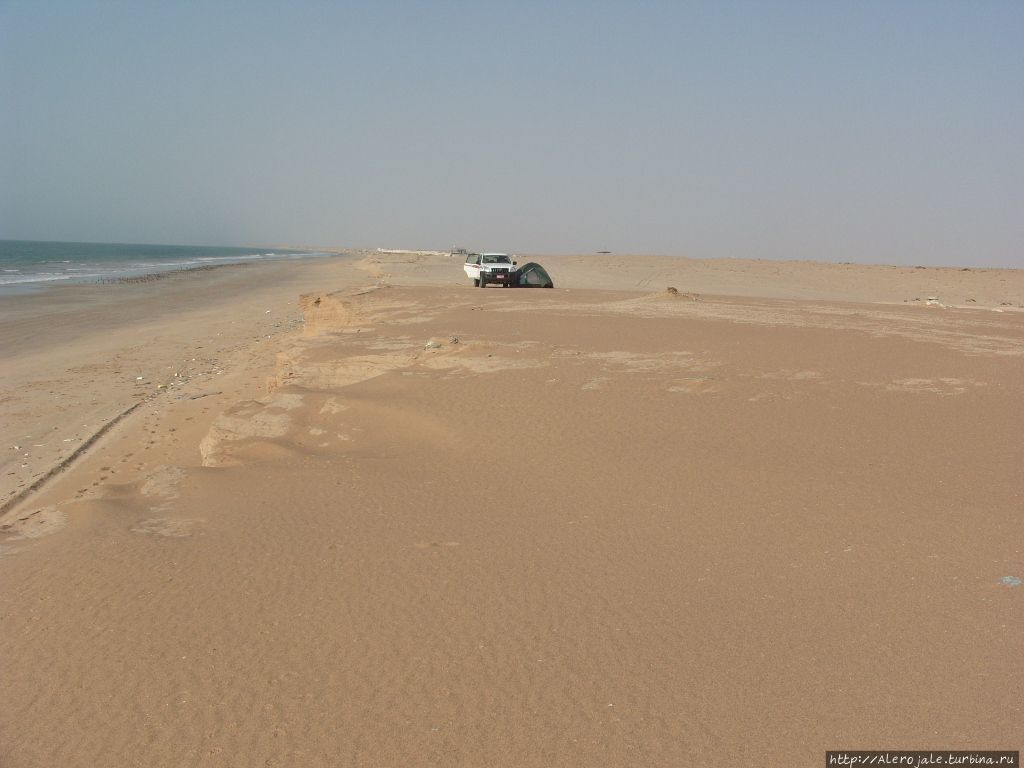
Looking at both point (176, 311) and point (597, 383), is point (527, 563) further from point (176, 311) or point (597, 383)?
point (176, 311)

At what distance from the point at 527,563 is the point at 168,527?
132 inches

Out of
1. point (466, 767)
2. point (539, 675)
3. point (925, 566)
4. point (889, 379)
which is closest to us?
point (466, 767)

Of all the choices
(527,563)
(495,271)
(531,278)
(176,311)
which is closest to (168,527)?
(527,563)

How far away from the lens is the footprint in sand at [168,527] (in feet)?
22.5

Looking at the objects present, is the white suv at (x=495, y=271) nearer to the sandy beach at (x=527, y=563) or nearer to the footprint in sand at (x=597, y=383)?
the sandy beach at (x=527, y=563)

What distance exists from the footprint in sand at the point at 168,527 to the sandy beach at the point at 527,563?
9cm

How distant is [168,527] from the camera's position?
23.1ft

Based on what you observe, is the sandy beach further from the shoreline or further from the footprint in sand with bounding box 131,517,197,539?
the shoreline

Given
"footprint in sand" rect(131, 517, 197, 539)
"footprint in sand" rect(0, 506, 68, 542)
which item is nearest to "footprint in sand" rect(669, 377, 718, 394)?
"footprint in sand" rect(131, 517, 197, 539)

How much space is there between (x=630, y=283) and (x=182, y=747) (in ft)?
135

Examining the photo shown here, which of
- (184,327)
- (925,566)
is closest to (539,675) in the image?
(925,566)

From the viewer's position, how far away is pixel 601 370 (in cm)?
1231

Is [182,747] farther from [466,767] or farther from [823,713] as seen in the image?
[823,713]

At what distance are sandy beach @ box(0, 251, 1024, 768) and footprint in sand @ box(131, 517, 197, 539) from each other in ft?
0.28
